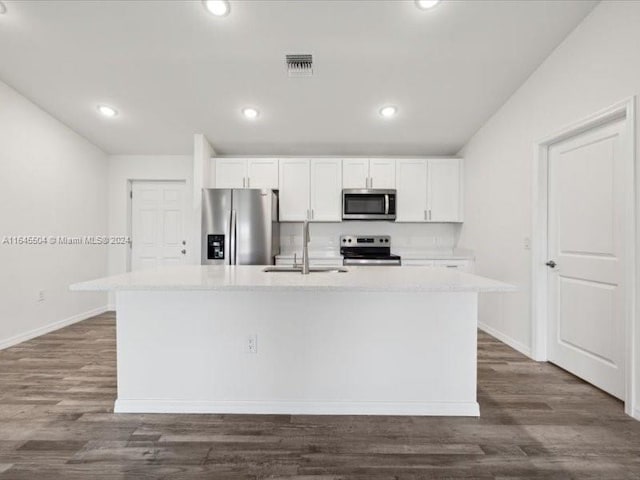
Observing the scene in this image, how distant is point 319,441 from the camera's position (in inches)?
Result: 71.4

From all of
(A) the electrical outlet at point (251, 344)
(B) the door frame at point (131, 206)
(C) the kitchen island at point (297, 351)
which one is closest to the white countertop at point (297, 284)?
(C) the kitchen island at point (297, 351)

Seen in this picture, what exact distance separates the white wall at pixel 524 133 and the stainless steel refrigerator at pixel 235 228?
2.54m

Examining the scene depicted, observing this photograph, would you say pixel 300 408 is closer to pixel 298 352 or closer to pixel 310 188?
pixel 298 352

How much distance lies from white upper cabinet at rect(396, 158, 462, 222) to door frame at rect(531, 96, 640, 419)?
1.50 meters

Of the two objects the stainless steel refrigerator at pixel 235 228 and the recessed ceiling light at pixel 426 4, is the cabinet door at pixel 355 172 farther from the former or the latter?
the recessed ceiling light at pixel 426 4

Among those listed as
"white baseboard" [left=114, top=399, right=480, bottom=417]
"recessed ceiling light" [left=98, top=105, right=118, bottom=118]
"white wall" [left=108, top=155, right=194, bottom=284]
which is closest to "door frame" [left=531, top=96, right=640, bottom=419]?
"white baseboard" [left=114, top=399, right=480, bottom=417]

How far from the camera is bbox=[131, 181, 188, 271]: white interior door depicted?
4973mm

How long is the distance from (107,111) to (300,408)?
375 centimetres

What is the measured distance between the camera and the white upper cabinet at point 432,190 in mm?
4570

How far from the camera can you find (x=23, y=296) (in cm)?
356

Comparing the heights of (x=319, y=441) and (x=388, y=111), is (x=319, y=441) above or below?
below

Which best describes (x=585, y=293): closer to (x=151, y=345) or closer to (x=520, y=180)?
(x=520, y=180)

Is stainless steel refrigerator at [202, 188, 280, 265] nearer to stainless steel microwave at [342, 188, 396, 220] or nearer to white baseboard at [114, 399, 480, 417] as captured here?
stainless steel microwave at [342, 188, 396, 220]

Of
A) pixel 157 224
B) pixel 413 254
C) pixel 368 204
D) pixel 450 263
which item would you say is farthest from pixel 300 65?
pixel 157 224
